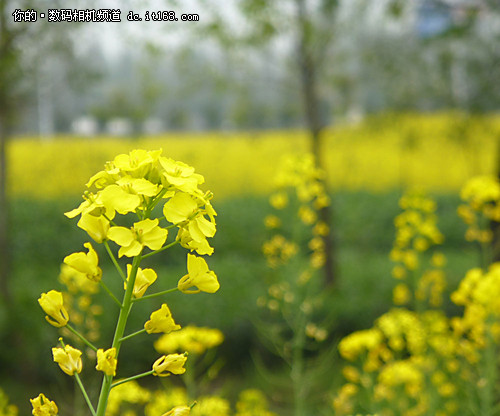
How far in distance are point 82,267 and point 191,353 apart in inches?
61.7

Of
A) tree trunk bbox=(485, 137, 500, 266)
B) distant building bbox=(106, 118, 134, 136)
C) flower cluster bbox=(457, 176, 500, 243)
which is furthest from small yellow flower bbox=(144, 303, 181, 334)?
distant building bbox=(106, 118, 134, 136)

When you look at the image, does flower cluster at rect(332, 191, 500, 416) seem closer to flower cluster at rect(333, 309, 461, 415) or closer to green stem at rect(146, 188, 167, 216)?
flower cluster at rect(333, 309, 461, 415)

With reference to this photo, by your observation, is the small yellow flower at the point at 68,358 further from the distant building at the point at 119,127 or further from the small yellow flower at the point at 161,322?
the distant building at the point at 119,127

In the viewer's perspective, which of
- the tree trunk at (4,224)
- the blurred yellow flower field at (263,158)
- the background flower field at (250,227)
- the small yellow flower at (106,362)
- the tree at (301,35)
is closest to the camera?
the small yellow flower at (106,362)

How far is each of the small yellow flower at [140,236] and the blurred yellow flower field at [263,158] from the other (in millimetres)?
7226

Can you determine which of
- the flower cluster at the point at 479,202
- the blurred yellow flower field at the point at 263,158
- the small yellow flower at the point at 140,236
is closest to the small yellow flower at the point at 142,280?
the small yellow flower at the point at 140,236

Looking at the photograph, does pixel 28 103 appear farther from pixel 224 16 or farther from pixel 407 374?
pixel 407 374

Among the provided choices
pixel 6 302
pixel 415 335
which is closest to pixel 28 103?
pixel 6 302

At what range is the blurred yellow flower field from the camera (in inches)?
354

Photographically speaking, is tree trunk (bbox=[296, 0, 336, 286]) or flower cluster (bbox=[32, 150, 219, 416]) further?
tree trunk (bbox=[296, 0, 336, 286])

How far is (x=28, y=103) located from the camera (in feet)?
17.5

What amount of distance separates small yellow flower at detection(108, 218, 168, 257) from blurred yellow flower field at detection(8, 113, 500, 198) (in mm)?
7226

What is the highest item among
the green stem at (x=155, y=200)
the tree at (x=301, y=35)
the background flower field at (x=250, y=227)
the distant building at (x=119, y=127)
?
the tree at (x=301, y=35)

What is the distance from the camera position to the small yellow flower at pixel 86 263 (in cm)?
85
